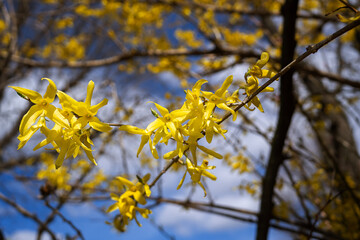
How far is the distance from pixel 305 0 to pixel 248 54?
14.4 feet

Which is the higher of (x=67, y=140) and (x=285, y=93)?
(x=285, y=93)

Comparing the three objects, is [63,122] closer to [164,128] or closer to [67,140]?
[67,140]

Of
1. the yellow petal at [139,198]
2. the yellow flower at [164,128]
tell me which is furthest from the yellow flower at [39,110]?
the yellow petal at [139,198]

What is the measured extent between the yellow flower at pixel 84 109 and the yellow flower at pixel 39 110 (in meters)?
0.05

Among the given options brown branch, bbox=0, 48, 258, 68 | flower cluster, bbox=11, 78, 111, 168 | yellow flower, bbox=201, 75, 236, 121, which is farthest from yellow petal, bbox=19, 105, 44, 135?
brown branch, bbox=0, 48, 258, 68

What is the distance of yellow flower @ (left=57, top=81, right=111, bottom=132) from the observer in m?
0.90

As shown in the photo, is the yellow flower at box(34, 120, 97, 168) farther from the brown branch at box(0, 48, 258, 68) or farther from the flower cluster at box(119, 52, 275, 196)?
the brown branch at box(0, 48, 258, 68)

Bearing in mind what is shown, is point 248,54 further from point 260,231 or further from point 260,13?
point 260,231

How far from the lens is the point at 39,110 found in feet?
3.11

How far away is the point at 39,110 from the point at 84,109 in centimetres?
17

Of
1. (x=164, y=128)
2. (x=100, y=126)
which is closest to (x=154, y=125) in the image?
(x=164, y=128)

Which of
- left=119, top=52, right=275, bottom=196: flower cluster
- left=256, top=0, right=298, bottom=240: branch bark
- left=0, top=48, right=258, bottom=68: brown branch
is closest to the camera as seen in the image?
left=119, top=52, right=275, bottom=196: flower cluster

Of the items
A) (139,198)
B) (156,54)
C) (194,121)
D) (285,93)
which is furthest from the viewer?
(156,54)

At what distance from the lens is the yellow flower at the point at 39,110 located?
0.91 metres
